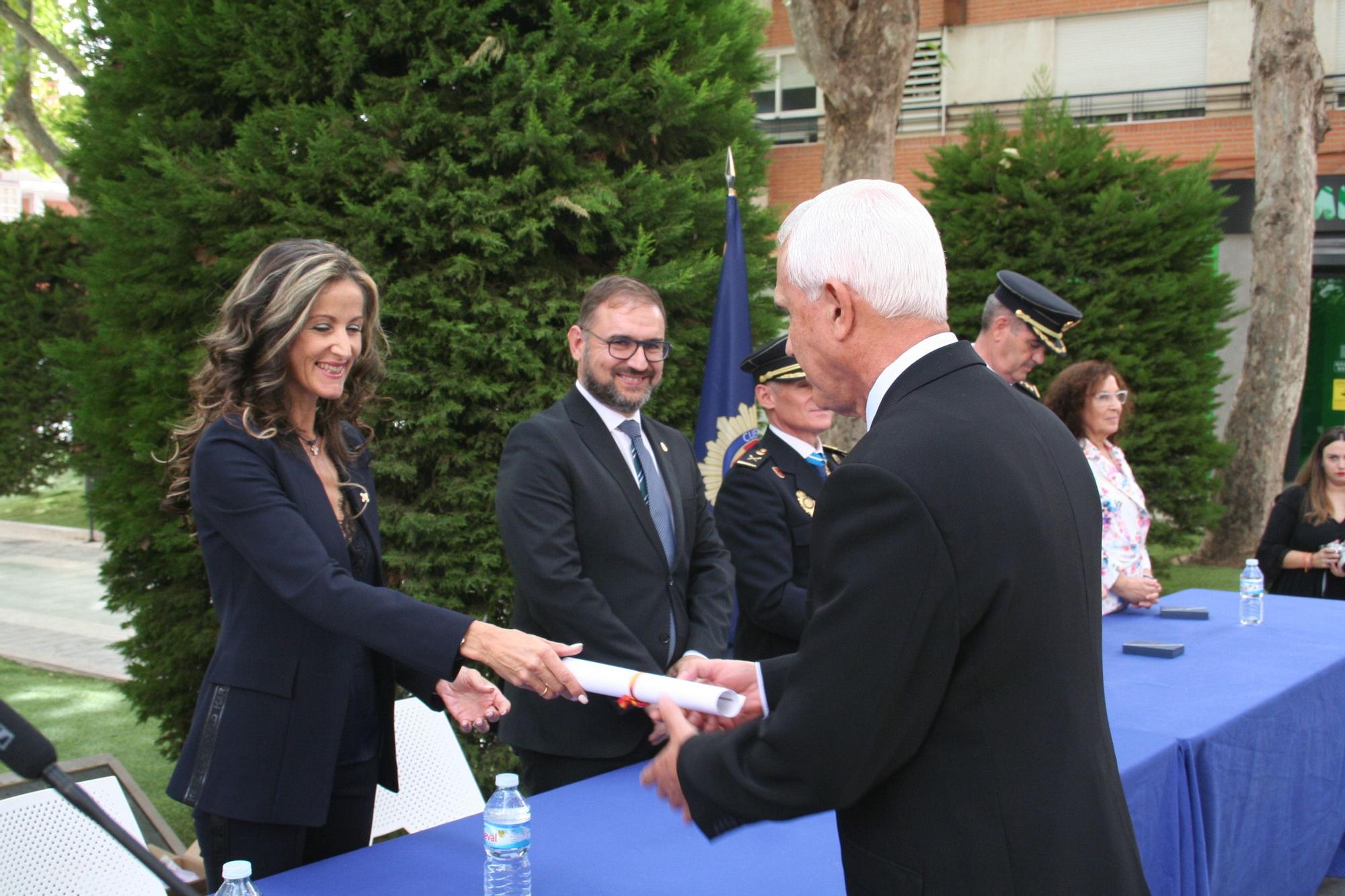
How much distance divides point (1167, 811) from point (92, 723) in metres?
6.02

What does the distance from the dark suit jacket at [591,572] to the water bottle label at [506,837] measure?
3.45 feet

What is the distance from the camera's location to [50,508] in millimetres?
17906

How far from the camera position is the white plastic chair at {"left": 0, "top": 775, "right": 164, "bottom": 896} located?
8.71 ft

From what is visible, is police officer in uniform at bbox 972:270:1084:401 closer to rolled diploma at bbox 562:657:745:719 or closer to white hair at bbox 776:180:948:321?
rolled diploma at bbox 562:657:745:719

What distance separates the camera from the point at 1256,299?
11641 millimetres

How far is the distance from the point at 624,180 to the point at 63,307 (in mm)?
10207

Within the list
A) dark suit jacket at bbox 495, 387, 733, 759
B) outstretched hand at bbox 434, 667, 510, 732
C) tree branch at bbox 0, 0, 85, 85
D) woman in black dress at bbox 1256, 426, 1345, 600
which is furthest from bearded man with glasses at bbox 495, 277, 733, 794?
tree branch at bbox 0, 0, 85, 85

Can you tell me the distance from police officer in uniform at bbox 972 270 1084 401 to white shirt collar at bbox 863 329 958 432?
2.96 metres

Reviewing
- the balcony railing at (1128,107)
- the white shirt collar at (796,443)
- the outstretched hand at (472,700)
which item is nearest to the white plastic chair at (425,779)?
the outstretched hand at (472,700)

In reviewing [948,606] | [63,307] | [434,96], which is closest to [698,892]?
[948,606]

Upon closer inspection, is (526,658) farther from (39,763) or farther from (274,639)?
(39,763)

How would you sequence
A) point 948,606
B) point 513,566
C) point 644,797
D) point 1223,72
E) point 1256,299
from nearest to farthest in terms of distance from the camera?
point 948,606
point 644,797
point 513,566
point 1256,299
point 1223,72

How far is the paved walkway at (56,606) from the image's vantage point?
8.22 metres

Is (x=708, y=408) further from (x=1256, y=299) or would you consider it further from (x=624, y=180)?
(x=1256, y=299)
